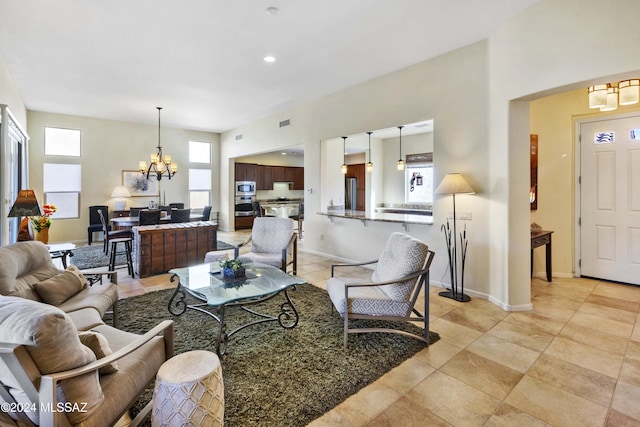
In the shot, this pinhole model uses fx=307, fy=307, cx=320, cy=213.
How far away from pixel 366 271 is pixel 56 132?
327 inches

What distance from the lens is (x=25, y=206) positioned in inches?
133

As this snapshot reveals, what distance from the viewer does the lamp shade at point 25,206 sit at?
11.0 ft

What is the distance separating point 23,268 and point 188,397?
2017 millimetres

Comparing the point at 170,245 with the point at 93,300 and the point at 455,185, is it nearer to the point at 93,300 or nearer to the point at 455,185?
the point at 93,300

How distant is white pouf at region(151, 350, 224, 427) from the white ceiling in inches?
130

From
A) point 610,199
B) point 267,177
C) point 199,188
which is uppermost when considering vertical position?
point 267,177

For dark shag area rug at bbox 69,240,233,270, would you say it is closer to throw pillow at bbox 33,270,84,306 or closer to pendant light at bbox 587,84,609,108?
throw pillow at bbox 33,270,84,306

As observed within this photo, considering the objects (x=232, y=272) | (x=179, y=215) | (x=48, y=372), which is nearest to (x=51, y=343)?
(x=48, y=372)

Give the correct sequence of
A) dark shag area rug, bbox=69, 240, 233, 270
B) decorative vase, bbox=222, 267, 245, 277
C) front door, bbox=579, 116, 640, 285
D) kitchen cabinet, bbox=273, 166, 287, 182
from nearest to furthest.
→ decorative vase, bbox=222, 267, 245, 277
front door, bbox=579, 116, 640, 285
dark shag area rug, bbox=69, 240, 233, 270
kitchen cabinet, bbox=273, 166, 287, 182

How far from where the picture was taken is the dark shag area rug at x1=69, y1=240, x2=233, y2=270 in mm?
5621

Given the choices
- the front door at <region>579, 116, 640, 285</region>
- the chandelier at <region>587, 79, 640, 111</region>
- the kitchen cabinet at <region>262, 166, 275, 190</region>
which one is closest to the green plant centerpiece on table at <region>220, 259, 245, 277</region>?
the chandelier at <region>587, 79, 640, 111</region>

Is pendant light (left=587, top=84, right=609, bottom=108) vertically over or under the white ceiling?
under

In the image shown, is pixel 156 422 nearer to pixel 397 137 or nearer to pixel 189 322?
pixel 189 322

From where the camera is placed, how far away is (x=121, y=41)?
12.8 feet
